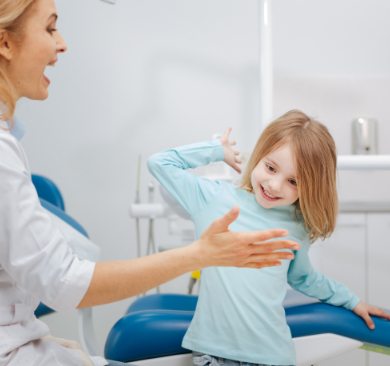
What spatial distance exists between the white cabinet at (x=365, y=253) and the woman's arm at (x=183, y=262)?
5.47 ft

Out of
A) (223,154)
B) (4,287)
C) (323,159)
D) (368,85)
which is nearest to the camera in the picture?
(4,287)

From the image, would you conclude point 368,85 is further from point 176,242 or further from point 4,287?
point 4,287

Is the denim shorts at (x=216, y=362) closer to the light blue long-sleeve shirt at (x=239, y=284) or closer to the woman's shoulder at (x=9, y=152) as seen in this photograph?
the light blue long-sleeve shirt at (x=239, y=284)

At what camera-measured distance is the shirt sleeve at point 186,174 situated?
138 cm

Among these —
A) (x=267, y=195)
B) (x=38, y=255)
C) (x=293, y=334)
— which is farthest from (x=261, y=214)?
(x=38, y=255)

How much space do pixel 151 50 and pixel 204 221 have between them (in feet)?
5.22

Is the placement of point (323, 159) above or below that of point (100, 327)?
above

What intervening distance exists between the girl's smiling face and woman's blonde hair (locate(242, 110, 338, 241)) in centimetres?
2

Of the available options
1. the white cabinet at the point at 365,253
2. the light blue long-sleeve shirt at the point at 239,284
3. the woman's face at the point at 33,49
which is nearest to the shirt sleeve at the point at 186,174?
the light blue long-sleeve shirt at the point at 239,284

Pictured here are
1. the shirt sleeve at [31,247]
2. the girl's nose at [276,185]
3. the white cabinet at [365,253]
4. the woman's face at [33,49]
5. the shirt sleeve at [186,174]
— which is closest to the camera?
the shirt sleeve at [31,247]

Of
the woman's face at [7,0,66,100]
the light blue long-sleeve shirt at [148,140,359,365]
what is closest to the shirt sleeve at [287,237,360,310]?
the light blue long-sleeve shirt at [148,140,359,365]

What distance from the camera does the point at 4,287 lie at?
90 centimetres

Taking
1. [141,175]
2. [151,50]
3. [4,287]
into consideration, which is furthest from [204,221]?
[151,50]

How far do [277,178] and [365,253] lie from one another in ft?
4.52
